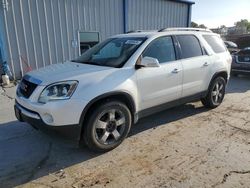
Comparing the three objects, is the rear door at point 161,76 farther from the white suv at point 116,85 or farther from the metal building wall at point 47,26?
the metal building wall at point 47,26

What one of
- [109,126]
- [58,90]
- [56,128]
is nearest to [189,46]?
[109,126]

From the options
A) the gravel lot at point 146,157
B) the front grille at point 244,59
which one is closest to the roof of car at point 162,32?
the gravel lot at point 146,157

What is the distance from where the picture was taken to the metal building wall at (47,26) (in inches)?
345

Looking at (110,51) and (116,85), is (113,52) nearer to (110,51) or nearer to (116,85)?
(110,51)

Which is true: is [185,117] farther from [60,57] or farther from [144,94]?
[60,57]

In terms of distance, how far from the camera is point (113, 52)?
4.46 m

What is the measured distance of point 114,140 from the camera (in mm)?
3906

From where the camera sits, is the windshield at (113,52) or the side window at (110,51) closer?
the windshield at (113,52)

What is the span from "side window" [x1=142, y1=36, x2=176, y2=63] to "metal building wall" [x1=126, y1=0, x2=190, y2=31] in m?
7.61

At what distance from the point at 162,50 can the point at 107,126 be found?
67.2 inches

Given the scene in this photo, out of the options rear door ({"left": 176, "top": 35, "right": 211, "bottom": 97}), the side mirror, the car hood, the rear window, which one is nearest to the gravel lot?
rear door ({"left": 176, "top": 35, "right": 211, "bottom": 97})

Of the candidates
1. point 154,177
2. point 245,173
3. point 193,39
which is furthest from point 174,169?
point 193,39

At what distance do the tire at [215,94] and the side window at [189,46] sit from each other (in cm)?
85

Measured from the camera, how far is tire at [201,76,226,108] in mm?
5576
